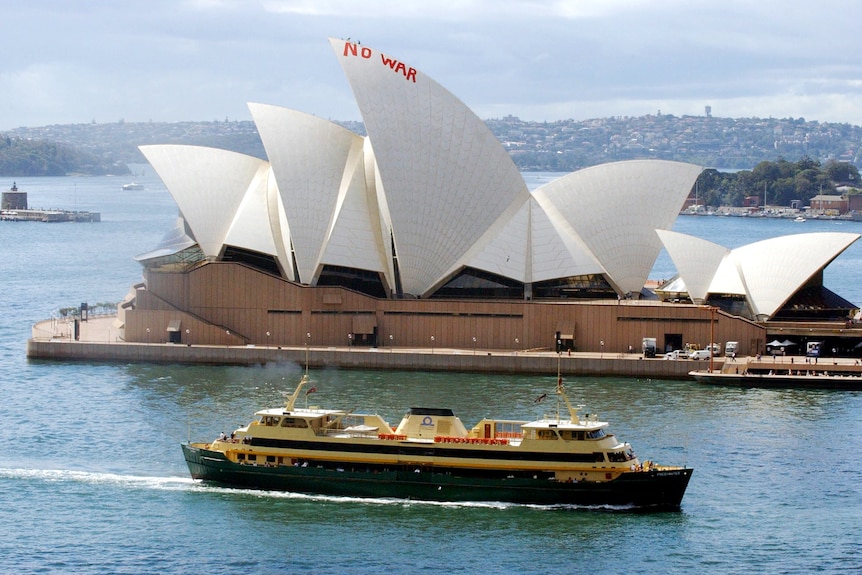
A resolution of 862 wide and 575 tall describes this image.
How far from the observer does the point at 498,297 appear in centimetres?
5812

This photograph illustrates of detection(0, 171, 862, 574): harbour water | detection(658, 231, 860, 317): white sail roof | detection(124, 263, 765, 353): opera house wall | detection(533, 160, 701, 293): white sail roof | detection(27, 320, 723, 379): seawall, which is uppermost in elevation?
detection(533, 160, 701, 293): white sail roof

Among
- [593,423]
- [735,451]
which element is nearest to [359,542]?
[593,423]

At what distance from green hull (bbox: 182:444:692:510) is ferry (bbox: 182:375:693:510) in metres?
0.02

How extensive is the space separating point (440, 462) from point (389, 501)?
155cm

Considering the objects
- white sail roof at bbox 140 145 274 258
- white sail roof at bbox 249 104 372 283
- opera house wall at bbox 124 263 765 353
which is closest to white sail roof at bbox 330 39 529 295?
white sail roof at bbox 249 104 372 283

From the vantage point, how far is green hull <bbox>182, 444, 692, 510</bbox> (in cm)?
3619

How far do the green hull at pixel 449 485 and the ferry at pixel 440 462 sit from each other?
0.08ft

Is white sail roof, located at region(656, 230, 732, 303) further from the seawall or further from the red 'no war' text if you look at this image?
the red 'no war' text

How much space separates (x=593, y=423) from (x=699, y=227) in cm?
10799

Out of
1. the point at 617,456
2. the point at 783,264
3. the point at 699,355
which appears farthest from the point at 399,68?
the point at 617,456

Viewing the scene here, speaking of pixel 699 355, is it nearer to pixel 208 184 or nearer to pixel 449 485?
pixel 449 485

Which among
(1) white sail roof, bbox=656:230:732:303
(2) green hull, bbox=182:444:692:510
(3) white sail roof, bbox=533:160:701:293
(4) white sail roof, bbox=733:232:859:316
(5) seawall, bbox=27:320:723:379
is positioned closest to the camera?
(2) green hull, bbox=182:444:692:510

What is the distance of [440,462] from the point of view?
36.8 meters

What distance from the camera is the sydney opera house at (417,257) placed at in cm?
5606
